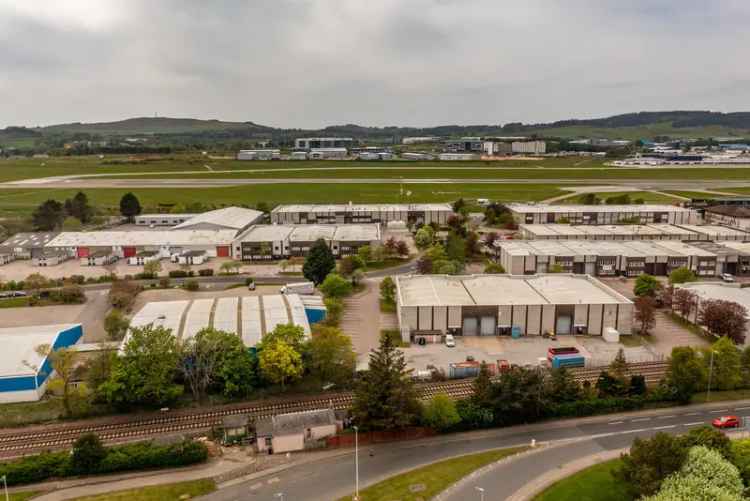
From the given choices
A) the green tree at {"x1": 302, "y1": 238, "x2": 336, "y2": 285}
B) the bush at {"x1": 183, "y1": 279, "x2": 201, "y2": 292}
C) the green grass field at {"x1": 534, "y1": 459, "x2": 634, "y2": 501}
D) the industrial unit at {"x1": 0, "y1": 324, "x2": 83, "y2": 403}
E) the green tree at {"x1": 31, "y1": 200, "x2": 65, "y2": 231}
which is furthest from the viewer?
the green tree at {"x1": 31, "y1": 200, "x2": 65, "y2": 231}

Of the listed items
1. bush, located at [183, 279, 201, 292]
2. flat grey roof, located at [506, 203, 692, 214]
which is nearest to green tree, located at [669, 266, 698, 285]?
flat grey roof, located at [506, 203, 692, 214]

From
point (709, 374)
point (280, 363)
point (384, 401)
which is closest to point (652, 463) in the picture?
point (384, 401)

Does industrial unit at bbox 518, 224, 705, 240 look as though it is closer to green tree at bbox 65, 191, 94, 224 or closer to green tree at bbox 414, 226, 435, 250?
green tree at bbox 414, 226, 435, 250

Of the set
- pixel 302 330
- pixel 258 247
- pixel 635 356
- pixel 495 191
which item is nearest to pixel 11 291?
pixel 258 247

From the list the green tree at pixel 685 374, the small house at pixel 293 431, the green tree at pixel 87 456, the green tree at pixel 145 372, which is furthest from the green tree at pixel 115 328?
the green tree at pixel 685 374

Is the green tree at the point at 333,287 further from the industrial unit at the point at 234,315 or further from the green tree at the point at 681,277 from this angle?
the green tree at the point at 681,277

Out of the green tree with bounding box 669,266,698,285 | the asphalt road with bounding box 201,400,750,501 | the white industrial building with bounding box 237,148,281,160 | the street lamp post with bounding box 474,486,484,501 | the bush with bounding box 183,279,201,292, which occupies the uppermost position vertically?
the white industrial building with bounding box 237,148,281,160

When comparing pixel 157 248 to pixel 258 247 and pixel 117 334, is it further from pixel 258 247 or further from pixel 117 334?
pixel 117 334
